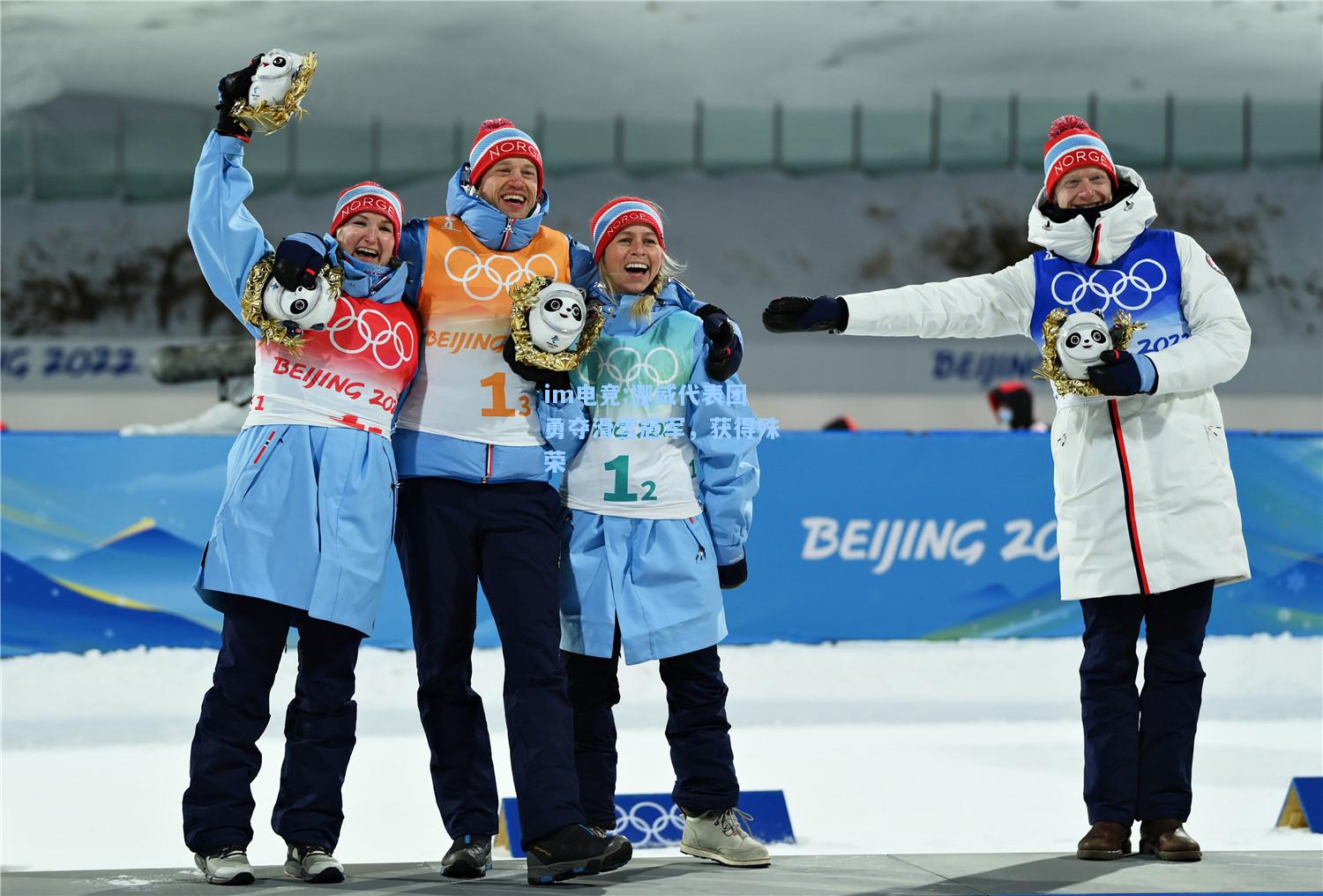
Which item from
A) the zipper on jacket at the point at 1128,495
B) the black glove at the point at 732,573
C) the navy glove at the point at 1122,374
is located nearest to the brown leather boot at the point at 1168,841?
the zipper on jacket at the point at 1128,495

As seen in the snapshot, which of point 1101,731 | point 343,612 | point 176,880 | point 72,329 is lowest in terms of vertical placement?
point 176,880

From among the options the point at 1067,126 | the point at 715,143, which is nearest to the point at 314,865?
the point at 1067,126

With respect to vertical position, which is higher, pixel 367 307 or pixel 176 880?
pixel 367 307

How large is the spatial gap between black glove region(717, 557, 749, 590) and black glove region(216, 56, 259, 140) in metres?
1.60

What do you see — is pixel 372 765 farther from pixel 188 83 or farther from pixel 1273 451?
pixel 188 83

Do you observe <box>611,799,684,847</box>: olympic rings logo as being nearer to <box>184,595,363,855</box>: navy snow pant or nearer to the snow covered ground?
the snow covered ground

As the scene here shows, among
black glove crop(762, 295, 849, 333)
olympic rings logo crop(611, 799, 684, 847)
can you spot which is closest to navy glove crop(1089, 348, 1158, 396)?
black glove crop(762, 295, 849, 333)

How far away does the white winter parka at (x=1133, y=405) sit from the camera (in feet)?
11.8

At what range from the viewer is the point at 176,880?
3.25 m

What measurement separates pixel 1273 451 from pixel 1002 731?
2.21 meters

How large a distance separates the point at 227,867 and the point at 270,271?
1.36 meters

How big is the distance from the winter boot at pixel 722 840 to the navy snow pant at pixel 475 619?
45 cm

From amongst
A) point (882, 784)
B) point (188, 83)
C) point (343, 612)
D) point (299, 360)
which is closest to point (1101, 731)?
point (882, 784)

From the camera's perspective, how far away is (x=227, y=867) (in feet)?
10.3
